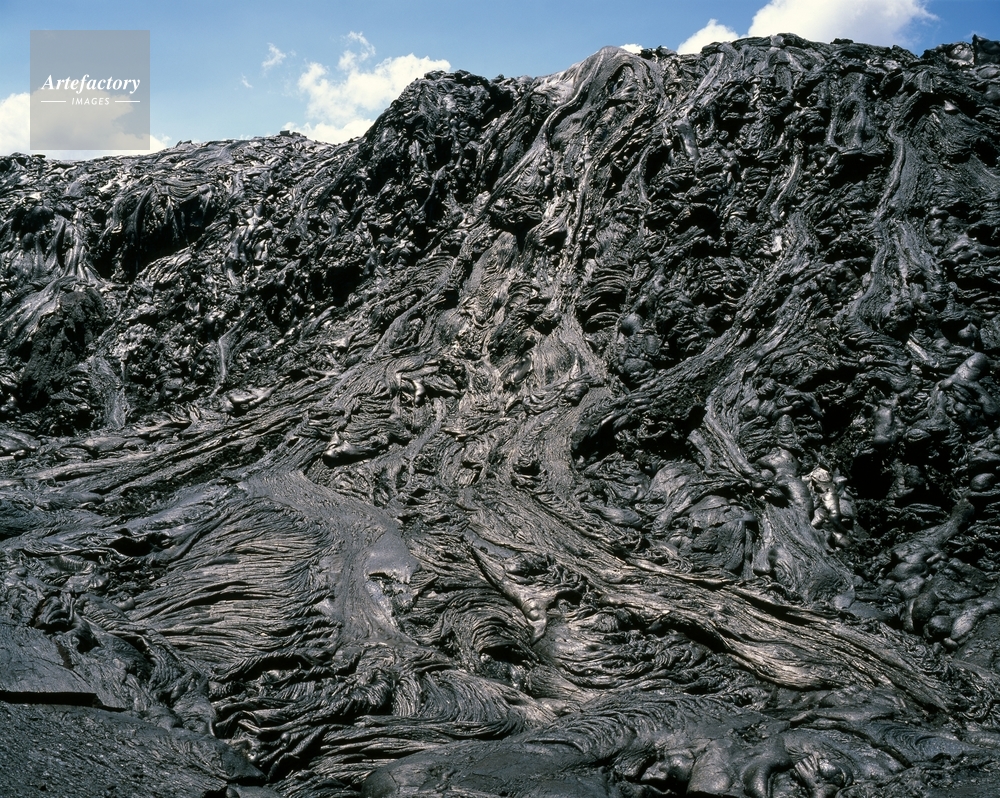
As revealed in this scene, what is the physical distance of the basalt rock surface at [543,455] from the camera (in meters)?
2.65

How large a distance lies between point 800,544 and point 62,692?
2.80 meters

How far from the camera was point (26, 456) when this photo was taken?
494 cm

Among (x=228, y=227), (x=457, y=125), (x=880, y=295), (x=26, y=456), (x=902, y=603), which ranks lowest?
(x=902, y=603)

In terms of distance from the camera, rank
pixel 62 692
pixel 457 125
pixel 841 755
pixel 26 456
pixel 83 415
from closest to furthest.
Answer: pixel 841 755, pixel 62 692, pixel 26 456, pixel 83 415, pixel 457 125

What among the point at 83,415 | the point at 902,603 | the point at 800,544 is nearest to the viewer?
the point at 902,603

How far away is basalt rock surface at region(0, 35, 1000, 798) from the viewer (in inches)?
104

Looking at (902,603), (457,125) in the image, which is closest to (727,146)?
(457,125)

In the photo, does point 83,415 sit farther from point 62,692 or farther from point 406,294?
point 62,692

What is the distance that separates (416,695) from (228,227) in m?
4.86

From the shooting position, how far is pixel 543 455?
13.8 ft

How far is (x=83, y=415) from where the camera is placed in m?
5.47

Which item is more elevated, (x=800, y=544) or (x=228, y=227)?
(x=228, y=227)

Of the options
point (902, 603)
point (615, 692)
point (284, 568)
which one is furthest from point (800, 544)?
point (284, 568)

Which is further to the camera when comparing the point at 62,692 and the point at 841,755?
the point at 62,692
